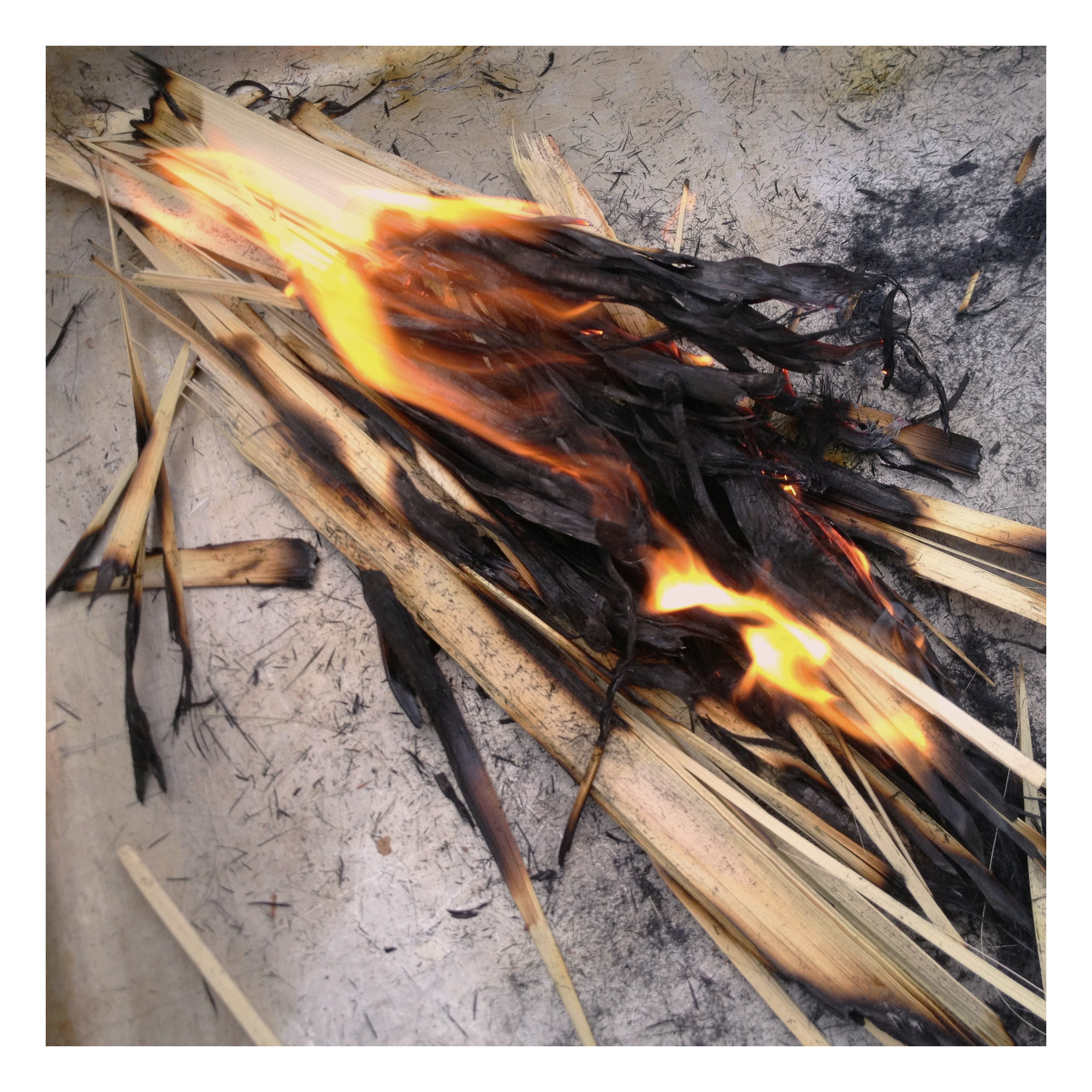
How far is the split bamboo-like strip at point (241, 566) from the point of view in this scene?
1147 mm

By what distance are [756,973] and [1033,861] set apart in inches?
18.6

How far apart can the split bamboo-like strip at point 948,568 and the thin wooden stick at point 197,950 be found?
4.11 ft

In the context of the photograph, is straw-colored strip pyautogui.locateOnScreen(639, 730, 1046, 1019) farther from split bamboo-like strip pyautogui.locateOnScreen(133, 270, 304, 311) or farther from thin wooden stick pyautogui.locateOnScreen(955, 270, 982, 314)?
split bamboo-like strip pyautogui.locateOnScreen(133, 270, 304, 311)

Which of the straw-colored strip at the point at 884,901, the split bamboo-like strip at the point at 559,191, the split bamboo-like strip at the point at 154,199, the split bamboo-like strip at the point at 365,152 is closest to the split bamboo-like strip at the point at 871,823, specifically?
the straw-colored strip at the point at 884,901

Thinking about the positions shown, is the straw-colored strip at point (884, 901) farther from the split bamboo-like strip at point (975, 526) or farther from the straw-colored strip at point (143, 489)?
the straw-colored strip at point (143, 489)

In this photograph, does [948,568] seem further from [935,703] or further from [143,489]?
[143,489]

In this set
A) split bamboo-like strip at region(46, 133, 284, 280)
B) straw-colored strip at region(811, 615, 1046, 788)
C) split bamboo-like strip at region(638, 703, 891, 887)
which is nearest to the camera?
straw-colored strip at region(811, 615, 1046, 788)

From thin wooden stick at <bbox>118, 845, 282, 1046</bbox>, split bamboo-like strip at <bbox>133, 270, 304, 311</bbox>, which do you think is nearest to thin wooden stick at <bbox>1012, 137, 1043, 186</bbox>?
split bamboo-like strip at <bbox>133, 270, 304, 311</bbox>

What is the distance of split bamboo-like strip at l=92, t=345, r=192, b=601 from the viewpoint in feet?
3.71

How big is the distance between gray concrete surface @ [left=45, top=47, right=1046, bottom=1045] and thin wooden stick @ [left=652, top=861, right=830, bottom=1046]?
Answer: 0.03 meters

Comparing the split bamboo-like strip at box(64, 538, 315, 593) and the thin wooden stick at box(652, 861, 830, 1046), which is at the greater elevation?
the split bamboo-like strip at box(64, 538, 315, 593)

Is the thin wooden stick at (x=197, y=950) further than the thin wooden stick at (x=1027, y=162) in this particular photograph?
No

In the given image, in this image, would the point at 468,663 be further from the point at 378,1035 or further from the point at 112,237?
the point at 112,237

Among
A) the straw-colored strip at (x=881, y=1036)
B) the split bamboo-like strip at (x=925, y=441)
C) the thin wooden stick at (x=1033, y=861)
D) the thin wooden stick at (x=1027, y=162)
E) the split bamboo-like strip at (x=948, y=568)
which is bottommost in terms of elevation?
the straw-colored strip at (x=881, y=1036)
